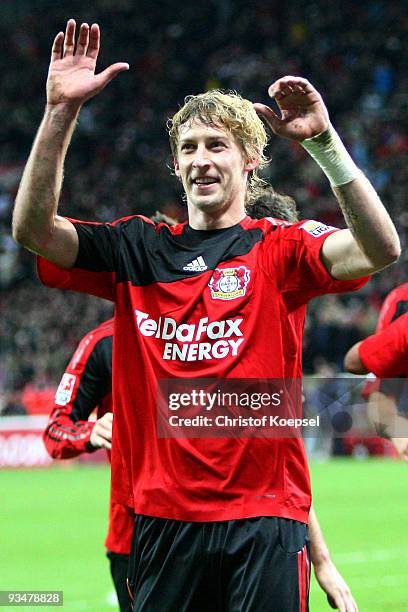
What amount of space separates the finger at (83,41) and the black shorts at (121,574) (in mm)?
2118

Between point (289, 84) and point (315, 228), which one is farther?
point (315, 228)

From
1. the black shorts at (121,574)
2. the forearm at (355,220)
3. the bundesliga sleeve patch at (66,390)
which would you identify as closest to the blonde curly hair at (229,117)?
the forearm at (355,220)

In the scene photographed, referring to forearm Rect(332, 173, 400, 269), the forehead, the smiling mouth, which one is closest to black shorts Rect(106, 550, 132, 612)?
the smiling mouth

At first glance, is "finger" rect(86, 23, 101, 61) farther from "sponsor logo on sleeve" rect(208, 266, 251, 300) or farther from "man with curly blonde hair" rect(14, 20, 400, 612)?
"sponsor logo on sleeve" rect(208, 266, 251, 300)

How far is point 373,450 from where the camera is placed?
66.3 feet

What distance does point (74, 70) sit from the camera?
10.8 feet

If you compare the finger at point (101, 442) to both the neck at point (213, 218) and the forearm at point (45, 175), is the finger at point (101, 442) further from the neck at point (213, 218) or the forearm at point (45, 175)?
the forearm at point (45, 175)

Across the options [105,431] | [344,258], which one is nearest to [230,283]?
[344,258]

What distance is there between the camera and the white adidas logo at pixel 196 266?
11.3 ft

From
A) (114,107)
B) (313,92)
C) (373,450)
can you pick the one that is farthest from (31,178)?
(114,107)

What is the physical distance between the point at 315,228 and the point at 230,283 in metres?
0.32

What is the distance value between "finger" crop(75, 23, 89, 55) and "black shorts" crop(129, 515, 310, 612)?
147cm

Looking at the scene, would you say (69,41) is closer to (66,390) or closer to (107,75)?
(107,75)

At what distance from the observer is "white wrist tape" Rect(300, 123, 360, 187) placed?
310 cm
